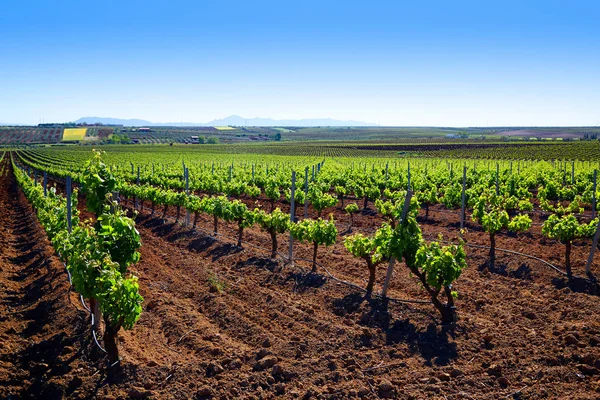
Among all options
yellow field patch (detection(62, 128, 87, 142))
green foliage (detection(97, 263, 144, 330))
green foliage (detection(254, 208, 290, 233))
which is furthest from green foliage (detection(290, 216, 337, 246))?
yellow field patch (detection(62, 128, 87, 142))

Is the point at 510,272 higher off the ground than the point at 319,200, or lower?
lower

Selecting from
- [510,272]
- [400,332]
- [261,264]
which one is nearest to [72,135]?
[261,264]

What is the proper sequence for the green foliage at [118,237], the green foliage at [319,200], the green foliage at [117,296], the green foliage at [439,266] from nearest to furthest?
the green foliage at [117,296], the green foliage at [118,237], the green foliage at [439,266], the green foliage at [319,200]

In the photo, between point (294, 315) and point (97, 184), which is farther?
point (294, 315)

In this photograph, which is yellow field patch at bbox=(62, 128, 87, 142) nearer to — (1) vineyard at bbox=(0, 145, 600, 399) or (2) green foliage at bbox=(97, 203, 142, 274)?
(1) vineyard at bbox=(0, 145, 600, 399)

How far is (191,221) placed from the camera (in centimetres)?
1900

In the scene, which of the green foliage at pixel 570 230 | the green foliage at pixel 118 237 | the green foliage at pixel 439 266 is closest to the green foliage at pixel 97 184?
the green foliage at pixel 118 237

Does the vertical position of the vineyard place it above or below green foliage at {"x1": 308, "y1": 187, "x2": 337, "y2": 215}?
below

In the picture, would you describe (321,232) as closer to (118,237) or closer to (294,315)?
(294,315)

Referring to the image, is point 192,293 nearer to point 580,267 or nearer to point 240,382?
point 240,382

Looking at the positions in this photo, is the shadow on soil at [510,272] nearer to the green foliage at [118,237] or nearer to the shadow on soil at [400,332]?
the shadow on soil at [400,332]

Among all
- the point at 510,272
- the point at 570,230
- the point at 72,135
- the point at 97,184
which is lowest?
the point at 510,272

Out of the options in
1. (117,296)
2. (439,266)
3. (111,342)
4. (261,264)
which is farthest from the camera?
(261,264)

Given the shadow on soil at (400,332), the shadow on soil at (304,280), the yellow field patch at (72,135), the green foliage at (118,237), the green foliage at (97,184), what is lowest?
the shadow on soil at (400,332)
